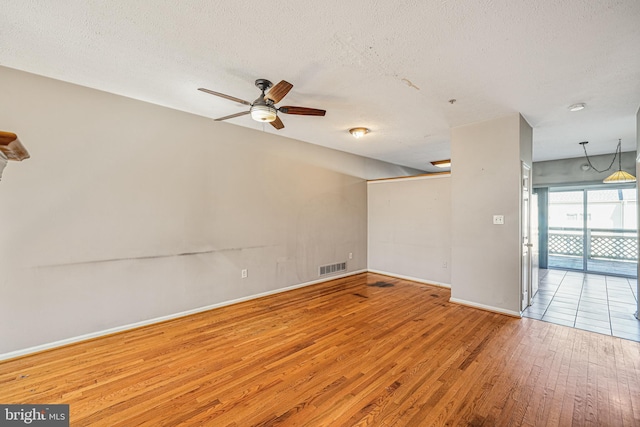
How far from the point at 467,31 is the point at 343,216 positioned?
3932mm

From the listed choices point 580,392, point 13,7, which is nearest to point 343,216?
point 580,392

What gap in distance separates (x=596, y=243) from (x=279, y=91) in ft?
24.9

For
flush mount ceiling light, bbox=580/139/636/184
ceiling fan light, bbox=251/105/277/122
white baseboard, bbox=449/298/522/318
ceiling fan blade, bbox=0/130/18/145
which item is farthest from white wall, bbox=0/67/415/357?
flush mount ceiling light, bbox=580/139/636/184

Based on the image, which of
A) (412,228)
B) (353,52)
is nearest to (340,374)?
(353,52)

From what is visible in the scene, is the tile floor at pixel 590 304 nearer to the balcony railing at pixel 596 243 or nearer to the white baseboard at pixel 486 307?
the white baseboard at pixel 486 307

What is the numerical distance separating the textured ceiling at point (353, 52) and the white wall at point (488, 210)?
0.34 m

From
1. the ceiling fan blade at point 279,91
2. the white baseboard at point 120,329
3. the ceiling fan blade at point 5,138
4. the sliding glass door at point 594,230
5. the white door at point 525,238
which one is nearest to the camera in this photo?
the ceiling fan blade at point 5,138

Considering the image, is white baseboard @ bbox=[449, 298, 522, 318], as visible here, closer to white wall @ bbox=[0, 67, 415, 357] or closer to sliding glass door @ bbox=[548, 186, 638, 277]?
white wall @ bbox=[0, 67, 415, 357]

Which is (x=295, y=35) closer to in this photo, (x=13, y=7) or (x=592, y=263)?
(x=13, y=7)

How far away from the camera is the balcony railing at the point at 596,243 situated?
5.65m

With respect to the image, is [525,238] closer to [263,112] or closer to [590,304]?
[590,304]

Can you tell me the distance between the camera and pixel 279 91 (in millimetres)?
2354

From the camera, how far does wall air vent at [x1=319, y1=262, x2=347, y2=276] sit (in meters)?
5.19

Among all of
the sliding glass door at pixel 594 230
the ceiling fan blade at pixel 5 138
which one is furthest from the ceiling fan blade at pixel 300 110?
the sliding glass door at pixel 594 230
